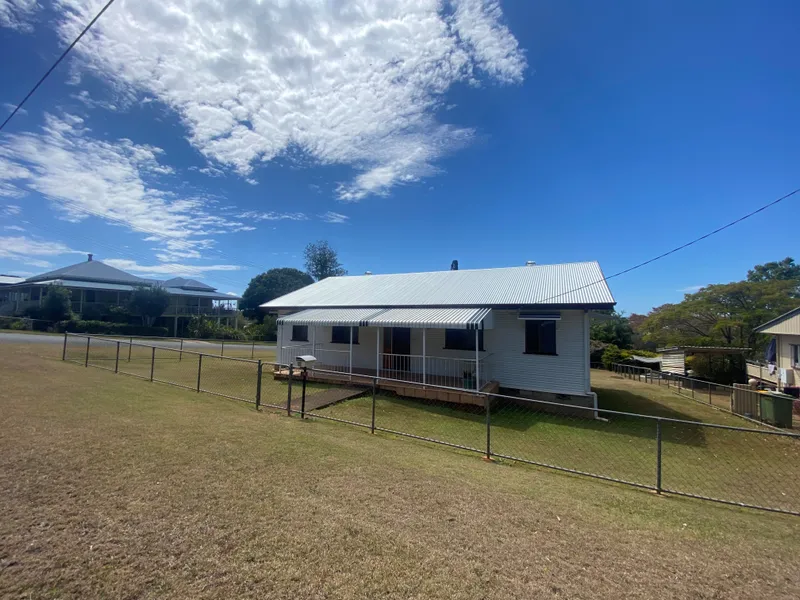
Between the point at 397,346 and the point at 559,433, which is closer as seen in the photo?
the point at 559,433

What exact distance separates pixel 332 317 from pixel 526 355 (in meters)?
7.09

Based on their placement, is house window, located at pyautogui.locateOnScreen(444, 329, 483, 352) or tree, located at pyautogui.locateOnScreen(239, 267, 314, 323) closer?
house window, located at pyautogui.locateOnScreen(444, 329, 483, 352)

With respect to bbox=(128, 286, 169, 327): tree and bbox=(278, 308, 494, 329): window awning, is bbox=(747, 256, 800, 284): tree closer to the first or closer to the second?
bbox=(278, 308, 494, 329): window awning

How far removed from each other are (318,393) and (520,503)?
349 inches

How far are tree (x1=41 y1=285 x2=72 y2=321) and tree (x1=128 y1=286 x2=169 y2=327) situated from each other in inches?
226

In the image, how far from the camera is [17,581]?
8.18 ft

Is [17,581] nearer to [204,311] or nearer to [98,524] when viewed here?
[98,524]

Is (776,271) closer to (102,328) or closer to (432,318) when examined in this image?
(432,318)

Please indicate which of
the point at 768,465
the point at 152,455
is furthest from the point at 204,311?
the point at 768,465

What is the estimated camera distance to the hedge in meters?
31.8

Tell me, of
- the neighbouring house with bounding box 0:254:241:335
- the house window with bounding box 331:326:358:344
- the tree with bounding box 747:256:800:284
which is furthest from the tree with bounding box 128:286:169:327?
the tree with bounding box 747:256:800:284

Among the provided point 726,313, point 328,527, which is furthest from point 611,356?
point 328,527

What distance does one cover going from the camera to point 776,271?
38.3 meters

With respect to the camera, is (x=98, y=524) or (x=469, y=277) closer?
(x=98, y=524)
